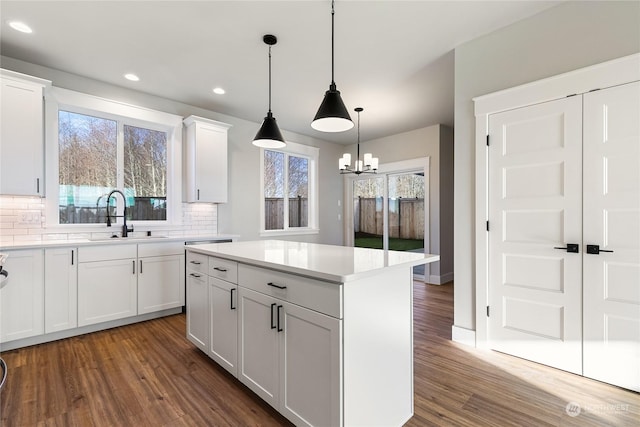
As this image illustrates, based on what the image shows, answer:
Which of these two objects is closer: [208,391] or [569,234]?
[208,391]

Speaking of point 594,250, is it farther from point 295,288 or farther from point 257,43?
point 257,43

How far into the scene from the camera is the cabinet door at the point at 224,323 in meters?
2.04

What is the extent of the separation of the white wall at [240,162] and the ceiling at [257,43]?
0.12m

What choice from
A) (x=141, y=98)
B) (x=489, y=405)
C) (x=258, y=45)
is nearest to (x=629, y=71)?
(x=489, y=405)

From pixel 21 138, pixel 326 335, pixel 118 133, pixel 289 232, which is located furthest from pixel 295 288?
pixel 289 232

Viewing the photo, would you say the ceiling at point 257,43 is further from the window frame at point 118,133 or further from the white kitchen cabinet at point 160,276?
the white kitchen cabinet at point 160,276

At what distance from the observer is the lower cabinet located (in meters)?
1.37

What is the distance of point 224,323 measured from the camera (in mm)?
2146

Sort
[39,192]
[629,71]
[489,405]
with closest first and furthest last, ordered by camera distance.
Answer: [489,405] → [629,71] → [39,192]

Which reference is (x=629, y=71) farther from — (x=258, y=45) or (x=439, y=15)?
(x=258, y=45)

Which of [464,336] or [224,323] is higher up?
[224,323]

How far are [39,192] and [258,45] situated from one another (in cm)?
257

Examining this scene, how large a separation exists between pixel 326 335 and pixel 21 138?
3436mm

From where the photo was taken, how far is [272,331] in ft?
5.60
